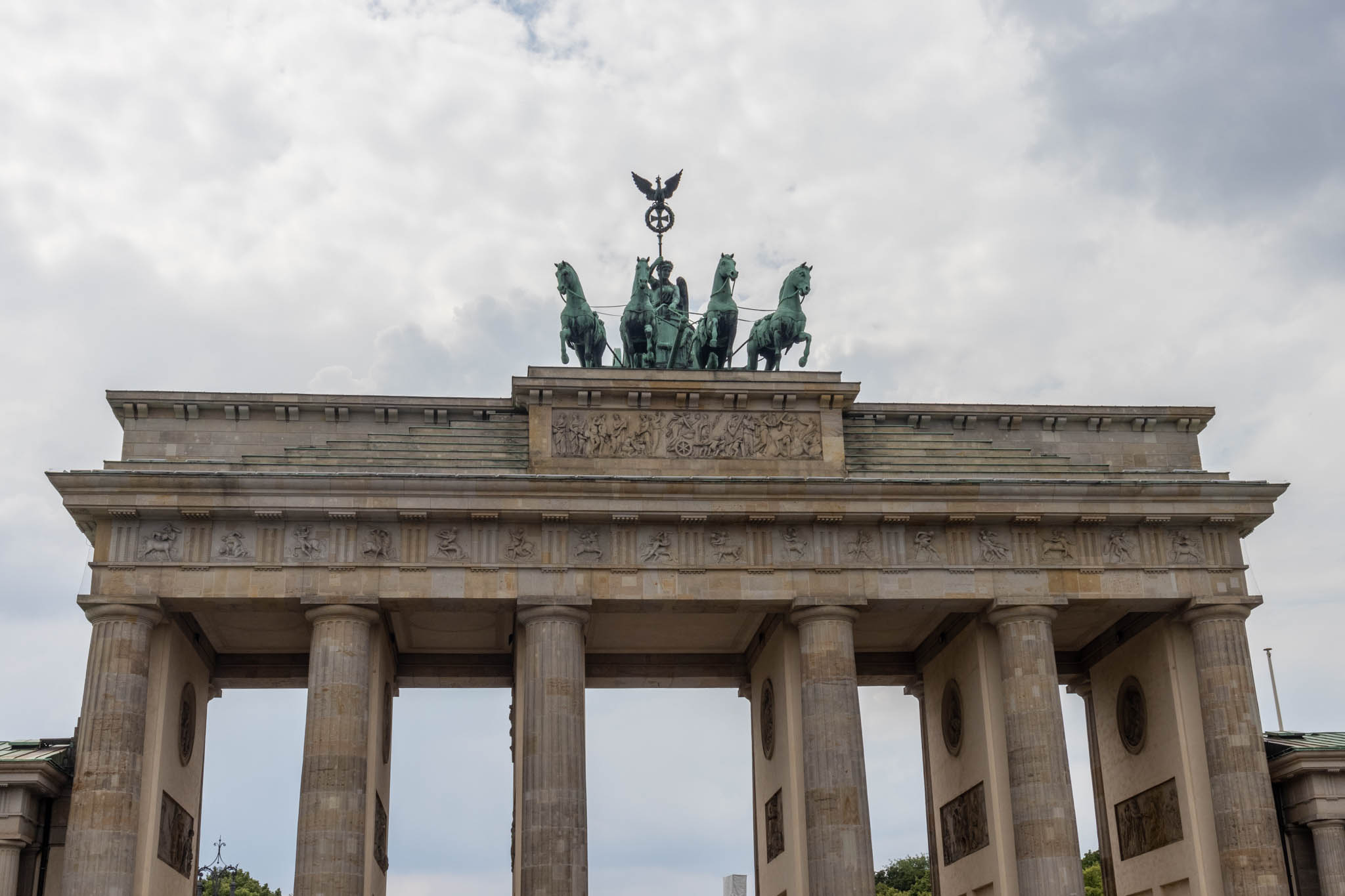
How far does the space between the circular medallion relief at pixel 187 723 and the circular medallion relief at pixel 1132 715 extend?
74.4 ft

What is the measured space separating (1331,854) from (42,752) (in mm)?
28212

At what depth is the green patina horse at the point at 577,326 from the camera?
1298 inches

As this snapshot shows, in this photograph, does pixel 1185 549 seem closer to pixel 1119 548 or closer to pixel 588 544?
pixel 1119 548

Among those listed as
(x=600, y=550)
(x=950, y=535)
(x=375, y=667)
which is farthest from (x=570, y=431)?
(x=950, y=535)

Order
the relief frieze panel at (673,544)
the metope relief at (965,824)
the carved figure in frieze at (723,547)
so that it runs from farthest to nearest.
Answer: the metope relief at (965,824) < the carved figure in frieze at (723,547) < the relief frieze panel at (673,544)

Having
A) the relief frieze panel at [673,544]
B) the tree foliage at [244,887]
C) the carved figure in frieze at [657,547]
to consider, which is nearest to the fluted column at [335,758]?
the relief frieze panel at [673,544]

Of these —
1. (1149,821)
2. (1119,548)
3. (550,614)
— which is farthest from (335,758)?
(1149,821)

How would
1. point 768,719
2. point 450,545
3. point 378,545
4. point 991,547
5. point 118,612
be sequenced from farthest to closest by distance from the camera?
point 768,719, point 991,547, point 450,545, point 378,545, point 118,612

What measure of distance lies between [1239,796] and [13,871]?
25550 millimetres

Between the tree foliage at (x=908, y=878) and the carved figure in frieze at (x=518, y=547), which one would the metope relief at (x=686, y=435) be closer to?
the carved figure in frieze at (x=518, y=547)

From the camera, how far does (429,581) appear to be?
2933 cm

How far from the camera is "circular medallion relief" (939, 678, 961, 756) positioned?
3359 cm

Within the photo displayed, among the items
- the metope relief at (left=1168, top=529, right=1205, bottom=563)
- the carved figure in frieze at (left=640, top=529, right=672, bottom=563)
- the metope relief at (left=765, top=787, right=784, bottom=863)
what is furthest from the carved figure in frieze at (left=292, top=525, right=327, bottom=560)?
the metope relief at (left=1168, top=529, right=1205, bottom=563)

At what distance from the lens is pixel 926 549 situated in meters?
30.7
